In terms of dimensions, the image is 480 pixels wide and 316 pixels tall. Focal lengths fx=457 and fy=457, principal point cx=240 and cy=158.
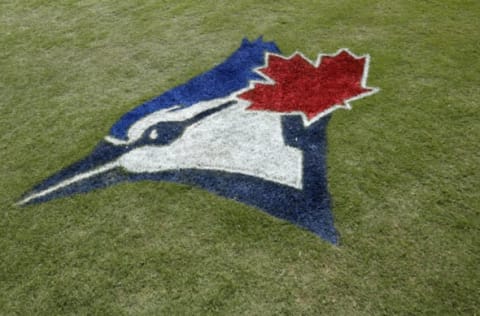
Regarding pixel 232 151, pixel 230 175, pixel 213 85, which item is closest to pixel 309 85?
pixel 213 85

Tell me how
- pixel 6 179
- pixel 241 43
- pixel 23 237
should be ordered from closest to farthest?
pixel 23 237, pixel 6 179, pixel 241 43

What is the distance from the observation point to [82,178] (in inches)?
146

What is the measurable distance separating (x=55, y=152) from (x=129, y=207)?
3.27 feet

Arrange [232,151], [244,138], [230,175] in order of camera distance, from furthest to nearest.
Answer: [244,138], [232,151], [230,175]

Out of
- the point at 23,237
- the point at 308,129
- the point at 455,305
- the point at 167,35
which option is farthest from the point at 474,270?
the point at 167,35

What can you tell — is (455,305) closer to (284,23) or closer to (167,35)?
(284,23)

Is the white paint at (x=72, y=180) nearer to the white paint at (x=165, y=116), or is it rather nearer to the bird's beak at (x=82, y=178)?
the bird's beak at (x=82, y=178)

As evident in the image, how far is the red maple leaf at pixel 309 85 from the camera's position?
423cm

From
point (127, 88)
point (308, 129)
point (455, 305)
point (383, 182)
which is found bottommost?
point (455, 305)

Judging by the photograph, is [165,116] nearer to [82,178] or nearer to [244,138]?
[244,138]

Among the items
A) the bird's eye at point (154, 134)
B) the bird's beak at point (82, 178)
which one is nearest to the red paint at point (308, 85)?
the bird's eye at point (154, 134)

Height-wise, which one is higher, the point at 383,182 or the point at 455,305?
the point at 383,182

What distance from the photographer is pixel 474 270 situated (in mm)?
2936

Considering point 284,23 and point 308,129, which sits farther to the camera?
point 284,23
